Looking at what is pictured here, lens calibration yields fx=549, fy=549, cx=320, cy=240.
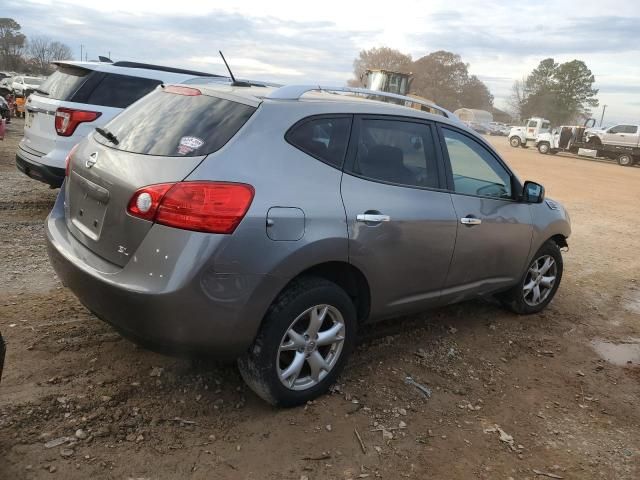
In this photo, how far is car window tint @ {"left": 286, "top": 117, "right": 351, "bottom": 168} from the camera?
115 inches

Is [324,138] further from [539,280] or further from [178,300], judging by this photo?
[539,280]

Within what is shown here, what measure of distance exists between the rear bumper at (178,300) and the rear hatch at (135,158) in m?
0.11

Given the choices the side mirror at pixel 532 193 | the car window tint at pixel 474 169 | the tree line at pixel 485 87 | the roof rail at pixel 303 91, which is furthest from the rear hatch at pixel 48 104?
the tree line at pixel 485 87

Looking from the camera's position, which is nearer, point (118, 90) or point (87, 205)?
point (87, 205)

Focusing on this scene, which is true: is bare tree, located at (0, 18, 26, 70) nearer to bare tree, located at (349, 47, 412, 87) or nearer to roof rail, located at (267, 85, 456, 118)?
bare tree, located at (349, 47, 412, 87)

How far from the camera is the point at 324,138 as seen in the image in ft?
9.97

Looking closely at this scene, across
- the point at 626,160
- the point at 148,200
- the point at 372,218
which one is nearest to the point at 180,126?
the point at 148,200

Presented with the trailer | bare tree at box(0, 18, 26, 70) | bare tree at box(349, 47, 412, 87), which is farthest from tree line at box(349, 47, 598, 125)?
bare tree at box(0, 18, 26, 70)

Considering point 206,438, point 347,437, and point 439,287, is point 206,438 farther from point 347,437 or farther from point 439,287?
point 439,287

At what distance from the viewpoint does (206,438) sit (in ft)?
9.07

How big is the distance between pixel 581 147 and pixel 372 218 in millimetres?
35696

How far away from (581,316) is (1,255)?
17.6 ft

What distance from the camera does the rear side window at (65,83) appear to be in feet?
20.2

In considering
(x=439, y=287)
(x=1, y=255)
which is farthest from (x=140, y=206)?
(x=1, y=255)
